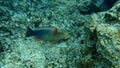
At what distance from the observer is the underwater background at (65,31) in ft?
10.8

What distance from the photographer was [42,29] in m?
3.72

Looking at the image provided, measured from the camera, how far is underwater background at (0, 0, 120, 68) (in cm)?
329

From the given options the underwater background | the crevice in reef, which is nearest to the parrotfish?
the underwater background

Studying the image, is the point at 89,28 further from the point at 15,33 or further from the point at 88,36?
the point at 15,33

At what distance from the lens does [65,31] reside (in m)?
4.79

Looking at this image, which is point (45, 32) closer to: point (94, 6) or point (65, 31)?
point (65, 31)

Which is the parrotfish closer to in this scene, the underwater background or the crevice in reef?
the underwater background

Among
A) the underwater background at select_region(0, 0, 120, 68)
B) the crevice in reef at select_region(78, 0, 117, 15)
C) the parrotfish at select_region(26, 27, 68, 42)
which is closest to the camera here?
the underwater background at select_region(0, 0, 120, 68)

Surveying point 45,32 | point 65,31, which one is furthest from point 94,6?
point 45,32

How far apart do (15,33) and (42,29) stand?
3.99 feet

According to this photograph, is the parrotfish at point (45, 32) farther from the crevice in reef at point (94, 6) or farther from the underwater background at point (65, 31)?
the crevice in reef at point (94, 6)

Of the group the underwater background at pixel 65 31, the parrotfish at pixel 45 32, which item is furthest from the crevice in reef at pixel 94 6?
the parrotfish at pixel 45 32

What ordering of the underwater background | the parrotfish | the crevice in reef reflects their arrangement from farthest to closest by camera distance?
the crevice in reef
the parrotfish
the underwater background

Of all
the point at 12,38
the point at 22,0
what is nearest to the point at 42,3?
the point at 22,0
